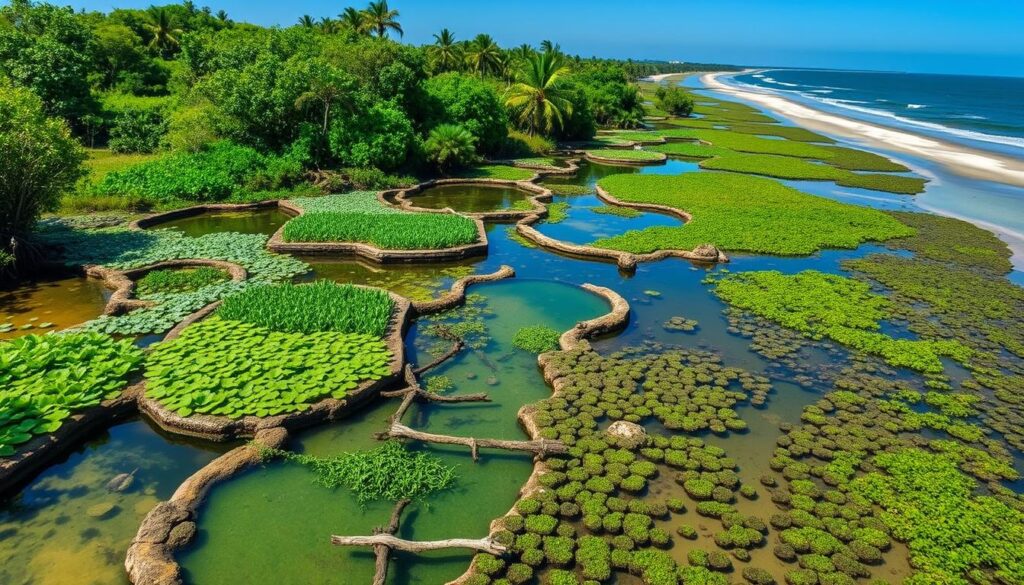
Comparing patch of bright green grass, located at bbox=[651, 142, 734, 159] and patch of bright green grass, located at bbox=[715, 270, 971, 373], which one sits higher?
patch of bright green grass, located at bbox=[651, 142, 734, 159]

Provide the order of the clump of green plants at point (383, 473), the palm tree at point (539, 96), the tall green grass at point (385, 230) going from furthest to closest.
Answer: the palm tree at point (539, 96), the tall green grass at point (385, 230), the clump of green plants at point (383, 473)

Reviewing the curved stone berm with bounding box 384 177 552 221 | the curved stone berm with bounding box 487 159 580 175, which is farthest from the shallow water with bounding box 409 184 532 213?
the curved stone berm with bounding box 487 159 580 175

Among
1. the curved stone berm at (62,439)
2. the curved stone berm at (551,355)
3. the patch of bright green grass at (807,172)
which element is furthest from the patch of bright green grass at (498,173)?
the curved stone berm at (62,439)

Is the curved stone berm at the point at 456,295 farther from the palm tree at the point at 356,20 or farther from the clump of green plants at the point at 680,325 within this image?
the palm tree at the point at 356,20

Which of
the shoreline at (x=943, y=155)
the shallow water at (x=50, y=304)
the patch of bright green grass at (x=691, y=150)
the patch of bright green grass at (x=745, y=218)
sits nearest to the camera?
the shallow water at (x=50, y=304)

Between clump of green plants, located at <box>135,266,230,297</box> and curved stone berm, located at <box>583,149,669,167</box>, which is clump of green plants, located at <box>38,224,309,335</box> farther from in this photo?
curved stone berm, located at <box>583,149,669,167</box>

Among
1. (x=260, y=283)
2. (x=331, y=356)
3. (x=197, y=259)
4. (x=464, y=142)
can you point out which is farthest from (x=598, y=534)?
(x=464, y=142)
